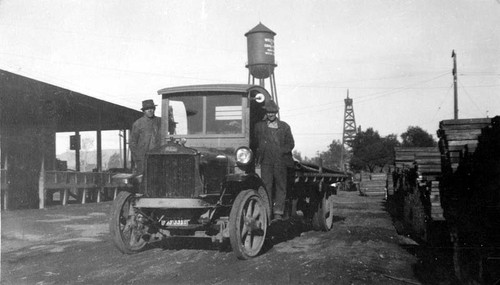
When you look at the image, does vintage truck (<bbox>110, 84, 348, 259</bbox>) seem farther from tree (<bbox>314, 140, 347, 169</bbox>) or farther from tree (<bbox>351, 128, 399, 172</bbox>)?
tree (<bbox>314, 140, 347, 169</bbox>)

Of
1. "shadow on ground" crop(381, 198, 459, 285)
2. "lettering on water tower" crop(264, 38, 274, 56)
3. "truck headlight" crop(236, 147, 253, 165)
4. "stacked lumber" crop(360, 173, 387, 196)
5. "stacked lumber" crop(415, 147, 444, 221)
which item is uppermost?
"lettering on water tower" crop(264, 38, 274, 56)

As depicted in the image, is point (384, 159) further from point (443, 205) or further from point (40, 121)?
point (443, 205)

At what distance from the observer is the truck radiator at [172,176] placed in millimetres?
5855

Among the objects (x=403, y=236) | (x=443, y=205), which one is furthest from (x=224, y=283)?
(x=403, y=236)

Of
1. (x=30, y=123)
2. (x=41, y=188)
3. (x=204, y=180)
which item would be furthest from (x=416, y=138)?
(x=204, y=180)

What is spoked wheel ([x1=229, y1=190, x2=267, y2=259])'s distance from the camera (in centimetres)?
572

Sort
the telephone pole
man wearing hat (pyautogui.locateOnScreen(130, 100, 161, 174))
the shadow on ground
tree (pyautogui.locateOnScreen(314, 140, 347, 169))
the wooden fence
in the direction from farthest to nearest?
1. tree (pyautogui.locateOnScreen(314, 140, 347, 169))
2. the telephone pole
3. the wooden fence
4. man wearing hat (pyautogui.locateOnScreen(130, 100, 161, 174))
5. the shadow on ground

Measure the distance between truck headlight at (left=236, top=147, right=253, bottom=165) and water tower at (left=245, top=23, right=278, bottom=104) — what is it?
1757 centimetres

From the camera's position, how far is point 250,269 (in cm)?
527

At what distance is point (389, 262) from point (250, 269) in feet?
5.79

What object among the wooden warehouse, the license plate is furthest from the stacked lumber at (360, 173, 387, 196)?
the license plate

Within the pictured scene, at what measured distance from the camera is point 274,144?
6.95 metres

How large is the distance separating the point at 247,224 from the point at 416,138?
36.8 m

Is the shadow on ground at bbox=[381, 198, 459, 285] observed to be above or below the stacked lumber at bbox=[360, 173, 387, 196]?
above
